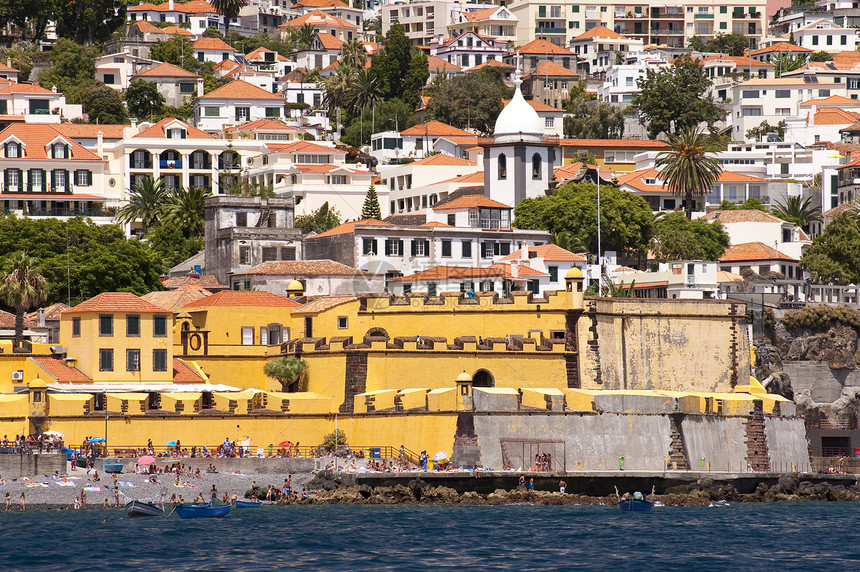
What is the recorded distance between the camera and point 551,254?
96.3 m

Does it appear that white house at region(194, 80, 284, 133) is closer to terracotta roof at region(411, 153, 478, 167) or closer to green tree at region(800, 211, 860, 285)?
terracotta roof at region(411, 153, 478, 167)

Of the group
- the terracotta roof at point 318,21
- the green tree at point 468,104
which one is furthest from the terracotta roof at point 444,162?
the terracotta roof at point 318,21

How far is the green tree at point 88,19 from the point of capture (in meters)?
162

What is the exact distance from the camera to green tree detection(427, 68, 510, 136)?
14825cm

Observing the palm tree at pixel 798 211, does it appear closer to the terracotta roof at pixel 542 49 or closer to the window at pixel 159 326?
the terracotta roof at pixel 542 49

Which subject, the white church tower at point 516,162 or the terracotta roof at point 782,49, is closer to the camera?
the white church tower at point 516,162

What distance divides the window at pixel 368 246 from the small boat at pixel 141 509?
32.5 meters

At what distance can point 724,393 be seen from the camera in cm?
7700

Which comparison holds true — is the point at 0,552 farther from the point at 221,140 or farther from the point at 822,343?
the point at 221,140

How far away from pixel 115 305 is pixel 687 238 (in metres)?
45.6

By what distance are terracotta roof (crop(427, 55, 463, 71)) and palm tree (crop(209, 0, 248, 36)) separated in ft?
77.6

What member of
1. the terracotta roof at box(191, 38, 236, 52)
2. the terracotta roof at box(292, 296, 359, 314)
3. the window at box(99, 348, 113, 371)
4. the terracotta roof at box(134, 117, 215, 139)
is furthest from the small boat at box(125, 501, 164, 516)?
the terracotta roof at box(191, 38, 236, 52)

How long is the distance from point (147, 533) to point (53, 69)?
99.8 metres

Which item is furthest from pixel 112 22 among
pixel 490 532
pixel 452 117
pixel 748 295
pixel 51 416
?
pixel 490 532
